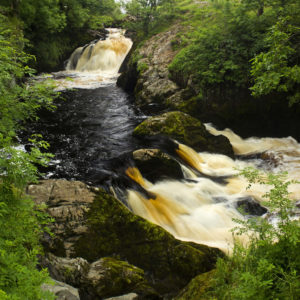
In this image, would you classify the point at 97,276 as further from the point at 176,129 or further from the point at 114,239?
the point at 176,129

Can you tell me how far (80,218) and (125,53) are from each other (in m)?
19.1

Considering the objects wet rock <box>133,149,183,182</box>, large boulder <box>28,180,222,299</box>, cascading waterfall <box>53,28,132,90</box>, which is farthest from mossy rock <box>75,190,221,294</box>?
cascading waterfall <box>53,28,132,90</box>

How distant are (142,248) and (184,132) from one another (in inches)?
227

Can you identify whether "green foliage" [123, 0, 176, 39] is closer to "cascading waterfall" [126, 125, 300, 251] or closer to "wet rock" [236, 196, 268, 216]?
"cascading waterfall" [126, 125, 300, 251]

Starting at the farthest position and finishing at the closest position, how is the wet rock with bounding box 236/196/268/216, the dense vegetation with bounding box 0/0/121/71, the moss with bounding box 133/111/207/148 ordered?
the dense vegetation with bounding box 0/0/121/71
the moss with bounding box 133/111/207/148
the wet rock with bounding box 236/196/268/216

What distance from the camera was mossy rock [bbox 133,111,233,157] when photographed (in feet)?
32.1

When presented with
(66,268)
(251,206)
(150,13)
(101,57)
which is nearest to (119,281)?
(66,268)

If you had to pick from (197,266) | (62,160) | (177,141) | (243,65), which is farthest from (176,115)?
(197,266)

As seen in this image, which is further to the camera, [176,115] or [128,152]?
[176,115]

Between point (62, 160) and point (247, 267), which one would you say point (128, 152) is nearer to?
point (62, 160)

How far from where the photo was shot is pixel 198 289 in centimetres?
383

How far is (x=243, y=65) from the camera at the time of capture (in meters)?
11.4

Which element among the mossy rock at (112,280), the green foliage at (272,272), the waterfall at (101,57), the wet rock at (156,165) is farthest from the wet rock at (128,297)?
the waterfall at (101,57)

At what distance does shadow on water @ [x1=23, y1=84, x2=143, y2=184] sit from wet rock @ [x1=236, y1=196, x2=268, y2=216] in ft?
12.0
